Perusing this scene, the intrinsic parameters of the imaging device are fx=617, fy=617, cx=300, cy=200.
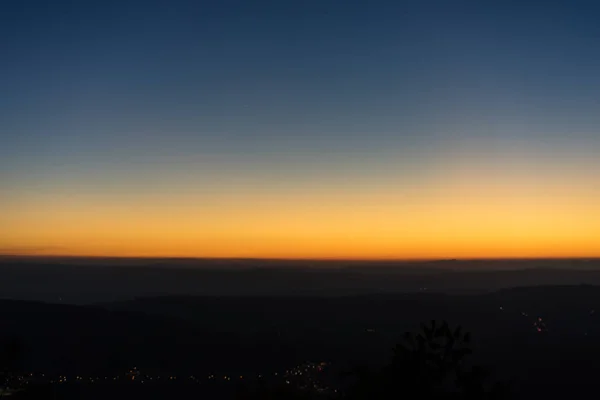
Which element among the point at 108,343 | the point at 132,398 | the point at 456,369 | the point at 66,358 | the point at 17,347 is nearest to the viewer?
the point at 456,369

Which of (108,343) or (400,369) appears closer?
(400,369)

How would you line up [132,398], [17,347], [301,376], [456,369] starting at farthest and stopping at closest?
1. [301,376]
2. [132,398]
3. [17,347]
4. [456,369]

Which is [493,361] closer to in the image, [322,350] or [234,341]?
[322,350]

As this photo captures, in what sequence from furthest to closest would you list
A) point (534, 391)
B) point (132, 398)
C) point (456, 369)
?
point (534, 391)
point (132, 398)
point (456, 369)

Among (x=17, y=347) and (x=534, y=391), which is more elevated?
(x=17, y=347)

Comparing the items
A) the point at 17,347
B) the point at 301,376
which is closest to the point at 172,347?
the point at 301,376

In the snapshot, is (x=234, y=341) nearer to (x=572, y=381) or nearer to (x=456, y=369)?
(x=572, y=381)

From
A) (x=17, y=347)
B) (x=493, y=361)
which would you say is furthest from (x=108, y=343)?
(x=17, y=347)

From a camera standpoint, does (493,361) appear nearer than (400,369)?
No

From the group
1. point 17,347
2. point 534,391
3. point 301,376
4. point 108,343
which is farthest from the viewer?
point 108,343
